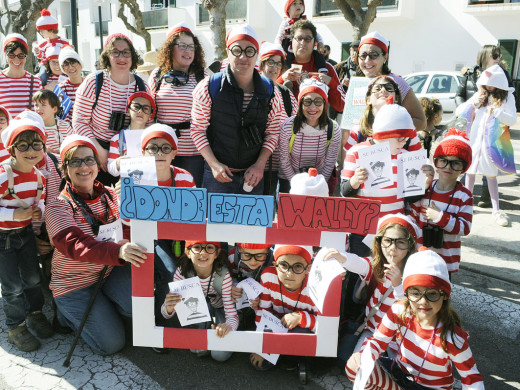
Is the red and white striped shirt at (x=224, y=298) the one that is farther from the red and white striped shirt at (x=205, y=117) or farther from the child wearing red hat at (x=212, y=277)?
the red and white striped shirt at (x=205, y=117)

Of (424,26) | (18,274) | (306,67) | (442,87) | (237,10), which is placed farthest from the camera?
(237,10)

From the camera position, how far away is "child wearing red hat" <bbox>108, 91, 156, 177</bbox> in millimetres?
3689

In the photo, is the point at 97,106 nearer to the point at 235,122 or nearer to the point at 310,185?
the point at 235,122

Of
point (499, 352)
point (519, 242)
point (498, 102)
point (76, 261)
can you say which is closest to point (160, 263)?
point (76, 261)

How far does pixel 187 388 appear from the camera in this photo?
2742mm

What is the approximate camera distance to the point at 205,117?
353cm

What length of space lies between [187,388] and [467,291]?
256 cm

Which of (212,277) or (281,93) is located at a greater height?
(281,93)

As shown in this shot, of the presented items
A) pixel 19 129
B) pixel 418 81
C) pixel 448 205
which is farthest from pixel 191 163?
pixel 418 81

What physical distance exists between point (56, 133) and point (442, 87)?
10866 mm

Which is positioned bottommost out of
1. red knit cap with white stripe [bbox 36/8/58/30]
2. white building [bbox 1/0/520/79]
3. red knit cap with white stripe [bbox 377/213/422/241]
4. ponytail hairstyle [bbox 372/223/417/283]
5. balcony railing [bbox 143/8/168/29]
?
ponytail hairstyle [bbox 372/223/417/283]

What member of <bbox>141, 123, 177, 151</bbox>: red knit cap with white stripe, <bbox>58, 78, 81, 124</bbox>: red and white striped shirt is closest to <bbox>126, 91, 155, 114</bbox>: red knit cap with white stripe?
<bbox>141, 123, 177, 151</bbox>: red knit cap with white stripe

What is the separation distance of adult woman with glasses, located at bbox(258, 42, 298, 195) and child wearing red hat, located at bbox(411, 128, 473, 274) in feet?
3.93

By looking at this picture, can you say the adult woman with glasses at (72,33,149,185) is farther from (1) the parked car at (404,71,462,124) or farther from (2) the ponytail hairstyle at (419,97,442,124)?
(1) the parked car at (404,71,462,124)
